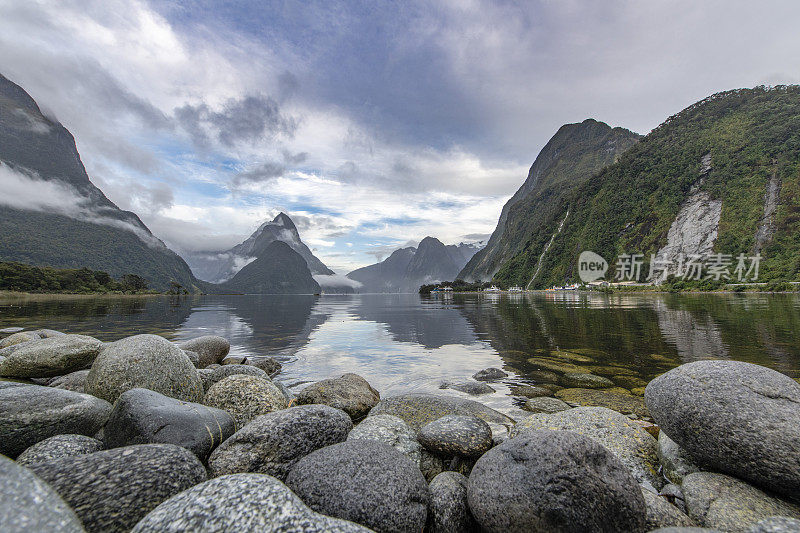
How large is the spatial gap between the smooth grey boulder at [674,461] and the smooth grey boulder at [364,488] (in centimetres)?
471

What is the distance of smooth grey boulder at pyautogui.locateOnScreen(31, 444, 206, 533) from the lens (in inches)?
135

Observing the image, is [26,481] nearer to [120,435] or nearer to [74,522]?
[74,522]

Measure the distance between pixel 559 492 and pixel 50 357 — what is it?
14.7m

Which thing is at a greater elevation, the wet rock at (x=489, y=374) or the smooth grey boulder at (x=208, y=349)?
the smooth grey boulder at (x=208, y=349)

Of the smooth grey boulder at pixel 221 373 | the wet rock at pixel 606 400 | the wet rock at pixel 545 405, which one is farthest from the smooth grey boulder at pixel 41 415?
the wet rock at pixel 606 400

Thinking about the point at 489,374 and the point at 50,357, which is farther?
the point at 489,374

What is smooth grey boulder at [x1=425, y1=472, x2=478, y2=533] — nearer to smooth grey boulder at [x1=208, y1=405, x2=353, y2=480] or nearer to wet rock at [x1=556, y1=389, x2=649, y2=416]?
smooth grey boulder at [x1=208, y1=405, x2=353, y2=480]

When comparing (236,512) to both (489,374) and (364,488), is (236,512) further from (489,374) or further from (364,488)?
(489,374)

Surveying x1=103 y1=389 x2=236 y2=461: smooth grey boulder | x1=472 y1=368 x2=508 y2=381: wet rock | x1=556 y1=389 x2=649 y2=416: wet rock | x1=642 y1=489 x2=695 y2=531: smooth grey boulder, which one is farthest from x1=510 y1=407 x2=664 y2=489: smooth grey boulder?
x1=472 y1=368 x2=508 y2=381: wet rock

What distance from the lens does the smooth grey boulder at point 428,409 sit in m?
8.98

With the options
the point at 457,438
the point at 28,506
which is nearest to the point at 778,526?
the point at 457,438

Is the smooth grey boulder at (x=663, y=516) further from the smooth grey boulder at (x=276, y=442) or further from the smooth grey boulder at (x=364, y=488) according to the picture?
the smooth grey boulder at (x=276, y=442)

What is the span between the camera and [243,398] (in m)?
8.33

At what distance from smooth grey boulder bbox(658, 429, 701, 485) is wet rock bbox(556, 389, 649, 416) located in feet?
17.1
